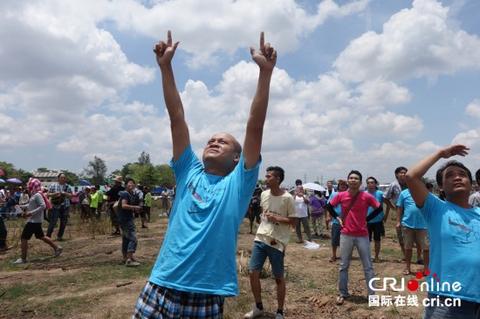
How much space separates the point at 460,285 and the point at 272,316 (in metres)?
3.05

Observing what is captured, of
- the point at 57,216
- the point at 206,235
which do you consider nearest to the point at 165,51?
the point at 206,235

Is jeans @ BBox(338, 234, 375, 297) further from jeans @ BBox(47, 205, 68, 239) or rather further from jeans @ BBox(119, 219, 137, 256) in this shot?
jeans @ BBox(47, 205, 68, 239)

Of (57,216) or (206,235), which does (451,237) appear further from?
(57,216)

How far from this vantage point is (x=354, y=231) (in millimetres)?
5973

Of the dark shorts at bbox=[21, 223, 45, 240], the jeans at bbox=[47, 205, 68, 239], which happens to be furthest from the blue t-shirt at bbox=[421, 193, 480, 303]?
the jeans at bbox=[47, 205, 68, 239]

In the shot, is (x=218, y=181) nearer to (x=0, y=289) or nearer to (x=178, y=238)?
(x=178, y=238)

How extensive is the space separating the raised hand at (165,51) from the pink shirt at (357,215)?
4.36 meters

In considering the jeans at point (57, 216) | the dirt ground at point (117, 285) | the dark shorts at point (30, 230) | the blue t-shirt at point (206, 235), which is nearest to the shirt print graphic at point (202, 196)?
the blue t-shirt at point (206, 235)

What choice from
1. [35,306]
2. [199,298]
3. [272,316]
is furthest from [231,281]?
[35,306]

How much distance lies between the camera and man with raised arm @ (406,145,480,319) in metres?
2.70

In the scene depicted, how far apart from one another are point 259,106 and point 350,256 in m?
4.40

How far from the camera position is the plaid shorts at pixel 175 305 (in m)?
2.07

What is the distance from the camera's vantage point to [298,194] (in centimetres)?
1142

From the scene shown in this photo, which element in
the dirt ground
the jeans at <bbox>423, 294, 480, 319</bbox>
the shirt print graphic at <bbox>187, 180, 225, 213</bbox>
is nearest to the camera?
the shirt print graphic at <bbox>187, 180, 225, 213</bbox>
